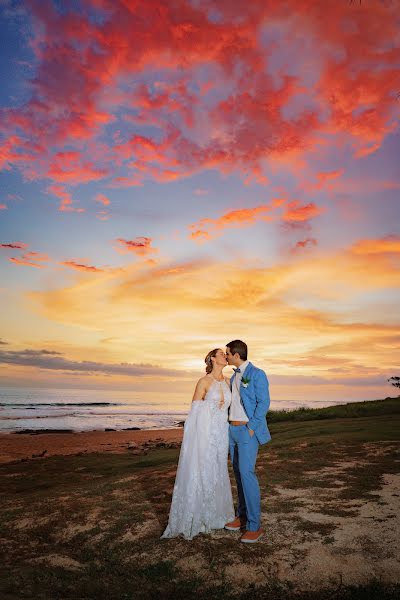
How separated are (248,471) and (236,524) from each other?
113cm

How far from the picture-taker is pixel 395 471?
9.59 metres

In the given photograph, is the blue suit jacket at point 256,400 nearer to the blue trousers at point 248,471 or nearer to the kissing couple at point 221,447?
the kissing couple at point 221,447

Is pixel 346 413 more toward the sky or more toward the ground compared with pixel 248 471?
more toward the sky

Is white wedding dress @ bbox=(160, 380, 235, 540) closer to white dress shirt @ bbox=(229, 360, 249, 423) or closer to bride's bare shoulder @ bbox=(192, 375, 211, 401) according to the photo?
bride's bare shoulder @ bbox=(192, 375, 211, 401)

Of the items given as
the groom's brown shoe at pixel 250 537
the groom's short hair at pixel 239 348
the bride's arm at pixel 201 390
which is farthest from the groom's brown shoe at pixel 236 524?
the groom's short hair at pixel 239 348

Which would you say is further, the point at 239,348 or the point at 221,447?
the point at 221,447

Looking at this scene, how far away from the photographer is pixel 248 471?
243 inches

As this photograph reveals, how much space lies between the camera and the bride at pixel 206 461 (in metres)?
6.51

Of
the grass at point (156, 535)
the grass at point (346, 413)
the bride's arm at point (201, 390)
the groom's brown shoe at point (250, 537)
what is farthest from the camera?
the grass at point (346, 413)

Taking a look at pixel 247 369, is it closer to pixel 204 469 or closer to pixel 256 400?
pixel 256 400

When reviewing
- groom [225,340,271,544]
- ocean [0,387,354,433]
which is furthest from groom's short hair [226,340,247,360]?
ocean [0,387,354,433]

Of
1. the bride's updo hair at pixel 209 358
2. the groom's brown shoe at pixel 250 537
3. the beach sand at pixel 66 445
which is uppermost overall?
the bride's updo hair at pixel 209 358

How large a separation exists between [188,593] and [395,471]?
21.8 ft

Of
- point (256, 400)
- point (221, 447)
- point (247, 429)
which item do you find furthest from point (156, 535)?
point (256, 400)
